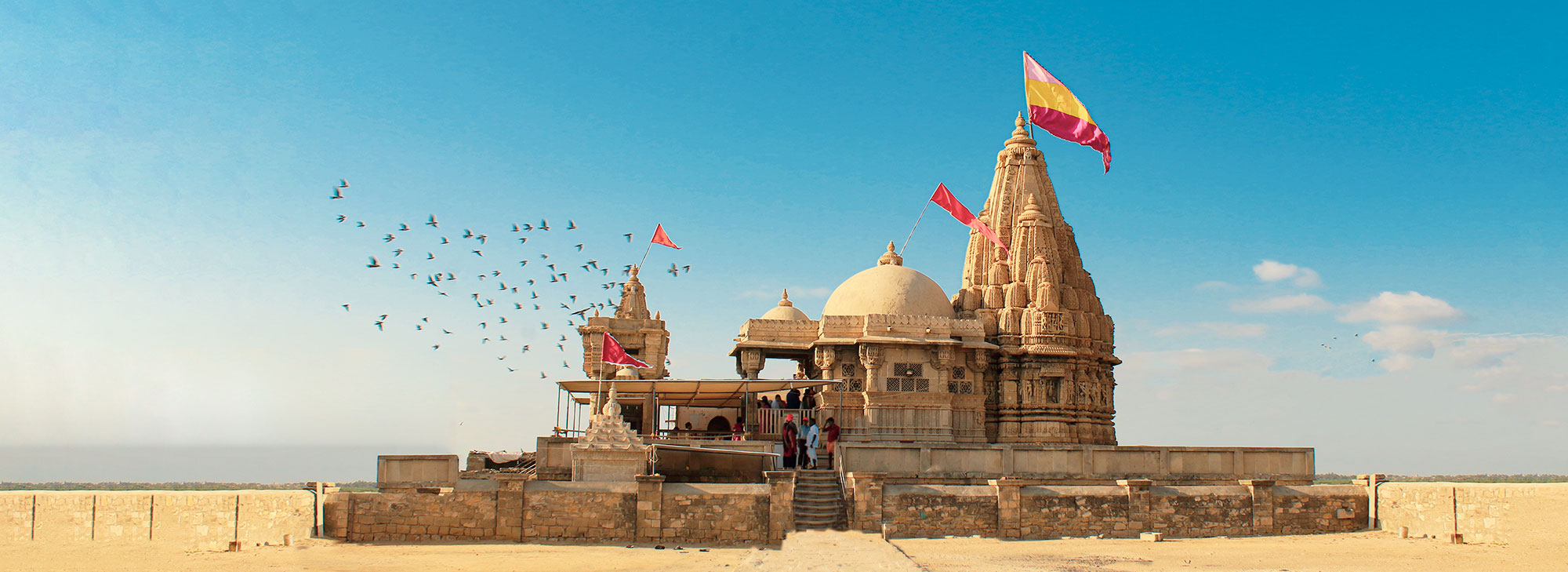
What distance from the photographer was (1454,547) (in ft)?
76.4

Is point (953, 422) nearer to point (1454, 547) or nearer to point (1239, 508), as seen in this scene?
point (1239, 508)

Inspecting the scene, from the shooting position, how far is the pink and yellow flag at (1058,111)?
37062mm

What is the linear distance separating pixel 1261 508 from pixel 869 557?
35.7 feet

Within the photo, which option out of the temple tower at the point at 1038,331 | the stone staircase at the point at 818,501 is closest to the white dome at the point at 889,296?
the temple tower at the point at 1038,331

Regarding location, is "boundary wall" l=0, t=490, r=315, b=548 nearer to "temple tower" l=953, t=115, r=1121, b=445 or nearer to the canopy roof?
the canopy roof

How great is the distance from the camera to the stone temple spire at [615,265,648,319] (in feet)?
130

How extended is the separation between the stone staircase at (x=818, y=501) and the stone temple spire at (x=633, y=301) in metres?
15.6

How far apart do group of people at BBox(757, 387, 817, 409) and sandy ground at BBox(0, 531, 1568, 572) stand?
800cm

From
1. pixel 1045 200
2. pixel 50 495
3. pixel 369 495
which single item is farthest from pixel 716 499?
pixel 1045 200

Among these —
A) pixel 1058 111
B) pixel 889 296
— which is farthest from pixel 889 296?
pixel 1058 111

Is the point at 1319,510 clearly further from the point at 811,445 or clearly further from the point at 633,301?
the point at 633,301

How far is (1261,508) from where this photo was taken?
84.7 feet

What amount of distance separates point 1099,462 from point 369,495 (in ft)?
51.9

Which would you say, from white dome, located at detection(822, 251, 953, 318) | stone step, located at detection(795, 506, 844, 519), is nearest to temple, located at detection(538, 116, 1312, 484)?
white dome, located at detection(822, 251, 953, 318)
